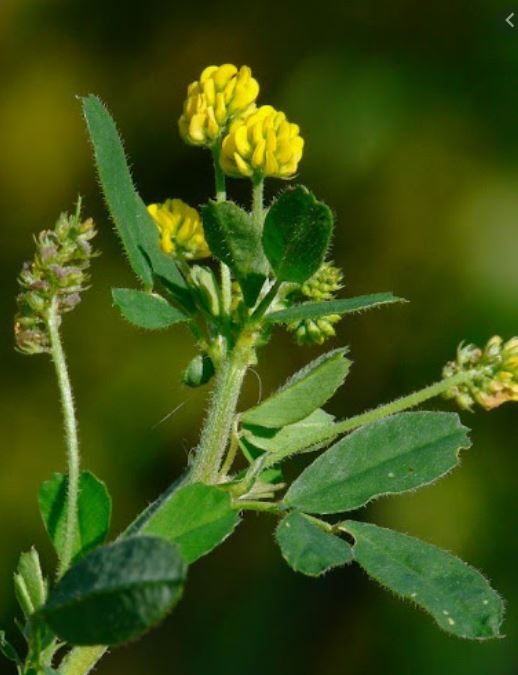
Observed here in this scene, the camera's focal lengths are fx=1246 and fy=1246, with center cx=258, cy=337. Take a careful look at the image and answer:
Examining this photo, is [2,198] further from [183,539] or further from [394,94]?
[183,539]

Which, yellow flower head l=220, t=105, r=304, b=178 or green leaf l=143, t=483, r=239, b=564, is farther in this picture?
yellow flower head l=220, t=105, r=304, b=178

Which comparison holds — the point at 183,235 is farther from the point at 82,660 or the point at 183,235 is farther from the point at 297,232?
the point at 82,660

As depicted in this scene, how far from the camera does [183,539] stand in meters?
0.74

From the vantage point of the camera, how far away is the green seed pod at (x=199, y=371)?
34.1 inches

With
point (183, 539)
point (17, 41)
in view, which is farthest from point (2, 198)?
point (183, 539)

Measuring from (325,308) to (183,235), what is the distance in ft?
0.54

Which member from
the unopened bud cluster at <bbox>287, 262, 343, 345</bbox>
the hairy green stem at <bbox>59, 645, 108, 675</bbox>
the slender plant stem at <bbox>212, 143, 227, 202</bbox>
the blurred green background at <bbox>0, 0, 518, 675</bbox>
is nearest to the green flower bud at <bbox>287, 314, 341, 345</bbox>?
the unopened bud cluster at <bbox>287, 262, 343, 345</bbox>

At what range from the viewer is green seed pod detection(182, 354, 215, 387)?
867 millimetres

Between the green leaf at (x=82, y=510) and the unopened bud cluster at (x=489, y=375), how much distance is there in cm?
25

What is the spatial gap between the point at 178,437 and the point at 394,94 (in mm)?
725

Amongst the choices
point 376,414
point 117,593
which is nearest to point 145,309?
point 376,414

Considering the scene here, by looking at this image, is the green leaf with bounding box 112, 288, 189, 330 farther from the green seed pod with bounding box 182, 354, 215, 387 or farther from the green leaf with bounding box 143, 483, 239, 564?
the green leaf with bounding box 143, 483, 239, 564

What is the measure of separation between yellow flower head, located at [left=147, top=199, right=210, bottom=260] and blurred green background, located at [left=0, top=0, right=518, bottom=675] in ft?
4.04

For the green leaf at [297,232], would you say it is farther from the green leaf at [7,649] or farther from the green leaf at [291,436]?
the green leaf at [7,649]
